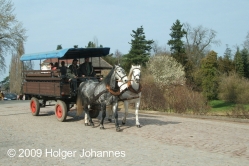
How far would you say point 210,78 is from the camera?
43969mm

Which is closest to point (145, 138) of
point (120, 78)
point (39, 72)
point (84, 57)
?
point (120, 78)

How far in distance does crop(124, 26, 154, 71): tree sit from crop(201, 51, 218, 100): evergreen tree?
49.0 feet

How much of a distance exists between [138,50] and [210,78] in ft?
60.2

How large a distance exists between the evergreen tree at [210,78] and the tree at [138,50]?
49.0 ft

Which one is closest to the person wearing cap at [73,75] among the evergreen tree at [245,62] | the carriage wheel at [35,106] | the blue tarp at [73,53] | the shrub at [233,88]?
the blue tarp at [73,53]

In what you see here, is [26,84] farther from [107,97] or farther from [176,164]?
[176,164]

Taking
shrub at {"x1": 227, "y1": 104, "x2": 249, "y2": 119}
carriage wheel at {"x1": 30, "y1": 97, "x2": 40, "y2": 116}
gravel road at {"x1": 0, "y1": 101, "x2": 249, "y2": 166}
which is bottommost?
gravel road at {"x1": 0, "y1": 101, "x2": 249, "y2": 166}

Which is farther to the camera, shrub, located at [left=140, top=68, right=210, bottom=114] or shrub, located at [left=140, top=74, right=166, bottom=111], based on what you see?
shrub, located at [left=140, top=74, right=166, bottom=111]

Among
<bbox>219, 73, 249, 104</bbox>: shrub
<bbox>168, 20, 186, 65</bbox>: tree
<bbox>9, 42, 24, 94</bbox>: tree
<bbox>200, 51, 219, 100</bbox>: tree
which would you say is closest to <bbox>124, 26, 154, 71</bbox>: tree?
<bbox>168, 20, 186, 65</bbox>: tree

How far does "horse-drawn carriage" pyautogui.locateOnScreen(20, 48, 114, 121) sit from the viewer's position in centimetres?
1350

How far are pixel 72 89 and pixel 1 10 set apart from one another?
111 feet

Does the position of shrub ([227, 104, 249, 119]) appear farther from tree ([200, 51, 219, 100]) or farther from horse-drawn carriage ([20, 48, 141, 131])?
tree ([200, 51, 219, 100])

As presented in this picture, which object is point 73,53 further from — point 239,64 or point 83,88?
point 239,64

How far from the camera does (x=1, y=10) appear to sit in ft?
140
